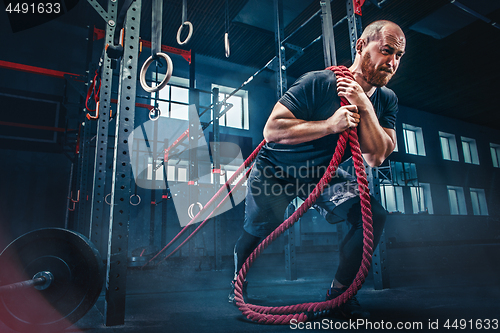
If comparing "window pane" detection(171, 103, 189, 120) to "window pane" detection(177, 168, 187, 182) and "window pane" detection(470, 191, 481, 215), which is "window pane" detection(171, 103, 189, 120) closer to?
"window pane" detection(177, 168, 187, 182)

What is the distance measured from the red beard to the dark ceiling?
4.33 m

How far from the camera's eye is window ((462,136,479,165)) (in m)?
13.6

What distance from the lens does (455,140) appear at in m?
13.3

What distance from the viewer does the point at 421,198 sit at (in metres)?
11.7

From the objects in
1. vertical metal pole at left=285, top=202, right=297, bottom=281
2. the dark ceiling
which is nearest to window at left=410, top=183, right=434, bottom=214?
the dark ceiling

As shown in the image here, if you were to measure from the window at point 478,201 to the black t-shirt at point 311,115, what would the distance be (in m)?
15.1

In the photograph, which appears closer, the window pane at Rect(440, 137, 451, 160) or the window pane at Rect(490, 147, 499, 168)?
the window pane at Rect(440, 137, 451, 160)

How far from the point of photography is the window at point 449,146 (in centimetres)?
1297

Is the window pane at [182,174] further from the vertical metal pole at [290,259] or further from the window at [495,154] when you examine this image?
the window at [495,154]

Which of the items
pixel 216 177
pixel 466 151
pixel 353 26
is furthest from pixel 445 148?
pixel 353 26

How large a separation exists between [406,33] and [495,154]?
37.6 ft

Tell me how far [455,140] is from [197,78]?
12185 millimetres

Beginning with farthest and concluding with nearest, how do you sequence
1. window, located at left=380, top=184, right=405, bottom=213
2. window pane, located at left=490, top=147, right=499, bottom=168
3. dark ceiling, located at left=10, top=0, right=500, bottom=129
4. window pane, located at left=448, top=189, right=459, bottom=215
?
window pane, located at left=490, top=147, right=499, bottom=168
window pane, located at left=448, top=189, right=459, bottom=215
window, located at left=380, top=184, right=405, bottom=213
dark ceiling, located at left=10, top=0, right=500, bottom=129

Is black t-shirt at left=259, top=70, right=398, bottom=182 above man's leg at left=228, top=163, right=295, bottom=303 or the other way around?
Result: above
